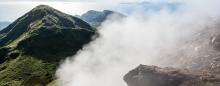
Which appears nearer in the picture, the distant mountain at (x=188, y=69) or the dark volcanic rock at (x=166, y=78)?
the dark volcanic rock at (x=166, y=78)

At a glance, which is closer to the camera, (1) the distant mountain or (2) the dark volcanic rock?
(2) the dark volcanic rock

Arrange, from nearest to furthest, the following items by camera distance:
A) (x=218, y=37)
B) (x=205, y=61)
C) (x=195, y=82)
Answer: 1. (x=195, y=82)
2. (x=205, y=61)
3. (x=218, y=37)

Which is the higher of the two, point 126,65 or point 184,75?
point 184,75

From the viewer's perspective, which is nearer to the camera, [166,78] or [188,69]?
[166,78]

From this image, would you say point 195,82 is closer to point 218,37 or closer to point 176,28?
point 218,37

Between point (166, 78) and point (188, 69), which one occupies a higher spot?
point (166, 78)

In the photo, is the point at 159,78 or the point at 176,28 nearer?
the point at 159,78

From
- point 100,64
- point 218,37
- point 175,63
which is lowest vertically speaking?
point 100,64

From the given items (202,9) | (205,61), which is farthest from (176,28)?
(205,61)
